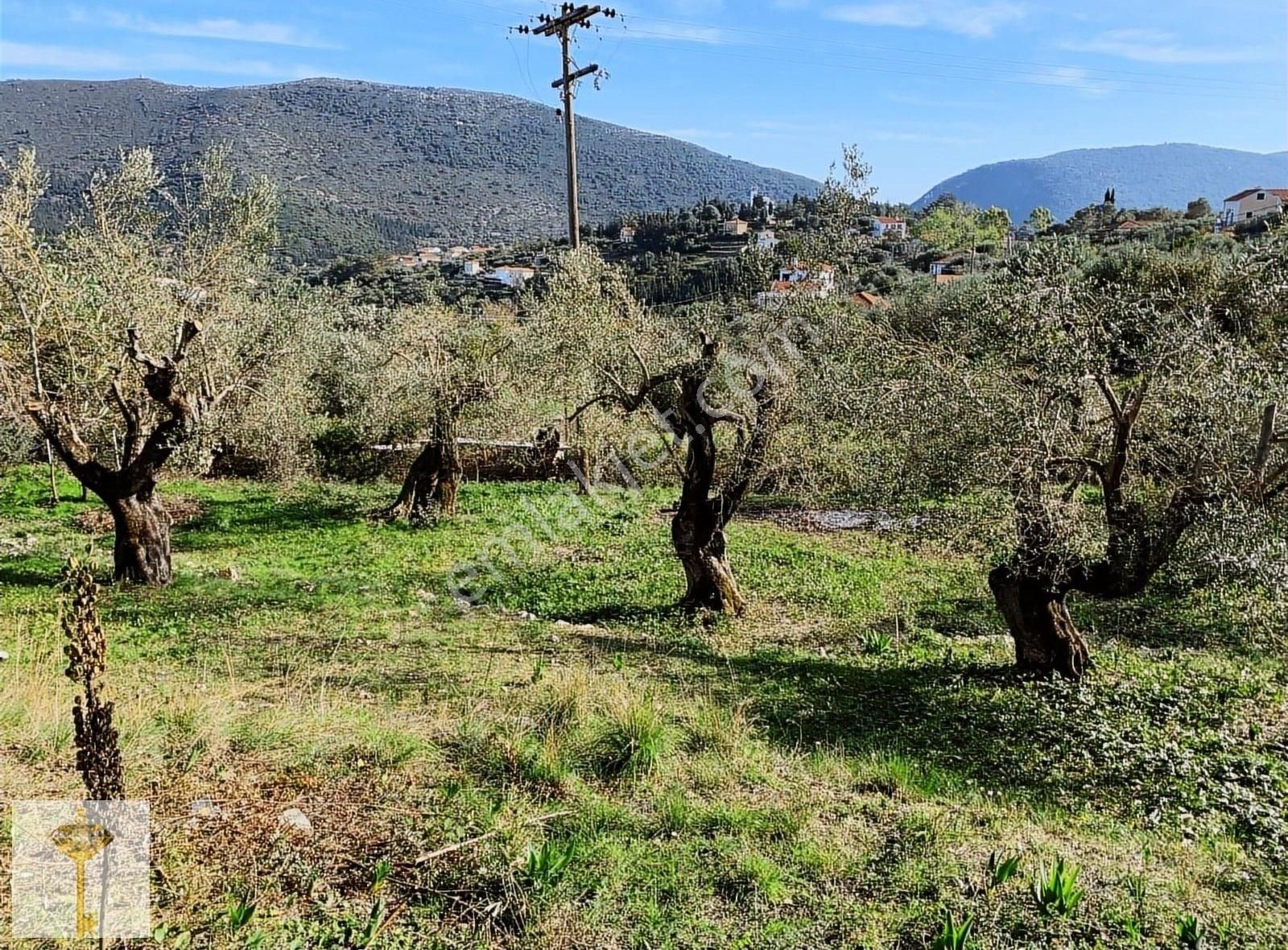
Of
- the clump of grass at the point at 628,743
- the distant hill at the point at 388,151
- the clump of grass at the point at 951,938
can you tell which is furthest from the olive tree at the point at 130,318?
the distant hill at the point at 388,151

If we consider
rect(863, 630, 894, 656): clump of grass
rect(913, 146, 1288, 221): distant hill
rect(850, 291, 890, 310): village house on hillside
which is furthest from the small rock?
rect(913, 146, 1288, 221): distant hill

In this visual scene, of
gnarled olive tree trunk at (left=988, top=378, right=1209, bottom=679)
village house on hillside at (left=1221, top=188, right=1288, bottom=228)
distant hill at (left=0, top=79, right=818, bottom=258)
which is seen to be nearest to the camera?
gnarled olive tree trunk at (left=988, top=378, right=1209, bottom=679)

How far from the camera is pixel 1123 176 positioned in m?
155

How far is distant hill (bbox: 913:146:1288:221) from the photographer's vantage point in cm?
13625

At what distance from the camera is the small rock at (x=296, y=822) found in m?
4.21

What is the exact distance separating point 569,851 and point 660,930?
0.61 meters

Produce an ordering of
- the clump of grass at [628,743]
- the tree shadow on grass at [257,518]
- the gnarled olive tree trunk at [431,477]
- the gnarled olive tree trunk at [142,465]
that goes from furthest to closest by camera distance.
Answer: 1. the gnarled olive tree trunk at [431,477]
2. the tree shadow on grass at [257,518]
3. the gnarled olive tree trunk at [142,465]
4. the clump of grass at [628,743]

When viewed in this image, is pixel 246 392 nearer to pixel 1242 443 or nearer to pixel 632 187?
pixel 1242 443

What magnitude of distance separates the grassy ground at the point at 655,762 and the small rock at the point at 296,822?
5 centimetres

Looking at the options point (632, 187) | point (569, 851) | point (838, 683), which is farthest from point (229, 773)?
point (632, 187)

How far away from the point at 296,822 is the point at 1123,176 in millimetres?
186619

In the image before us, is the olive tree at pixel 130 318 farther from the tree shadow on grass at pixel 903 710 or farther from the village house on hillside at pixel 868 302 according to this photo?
the village house on hillside at pixel 868 302

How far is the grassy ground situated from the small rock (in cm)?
5

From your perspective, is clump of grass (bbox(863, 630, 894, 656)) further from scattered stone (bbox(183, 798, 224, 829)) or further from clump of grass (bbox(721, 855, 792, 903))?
scattered stone (bbox(183, 798, 224, 829))
